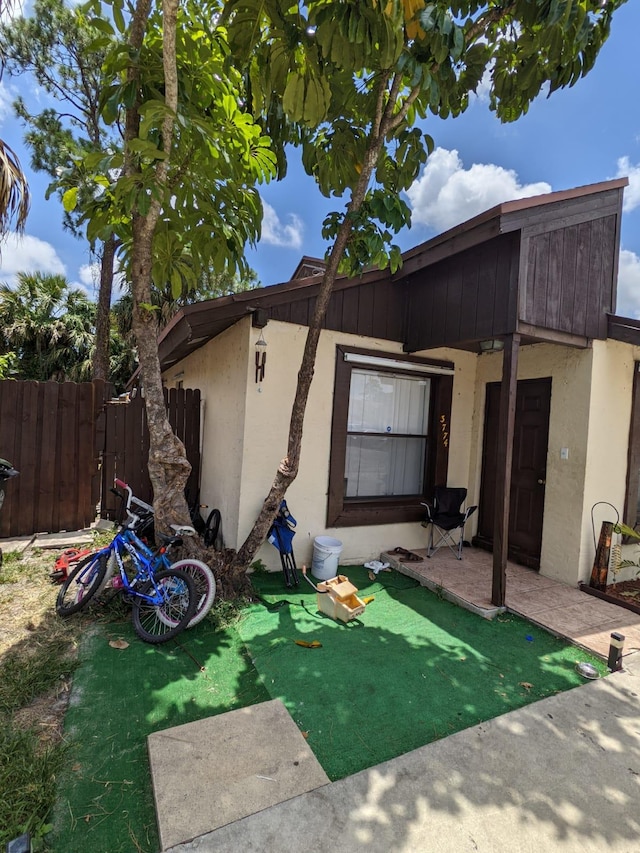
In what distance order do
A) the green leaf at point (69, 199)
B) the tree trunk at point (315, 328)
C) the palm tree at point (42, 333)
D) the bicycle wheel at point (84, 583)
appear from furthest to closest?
the palm tree at point (42, 333), the tree trunk at point (315, 328), the bicycle wheel at point (84, 583), the green leaf at point (69, 199)

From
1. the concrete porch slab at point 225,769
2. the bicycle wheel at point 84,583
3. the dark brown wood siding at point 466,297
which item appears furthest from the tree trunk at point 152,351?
the dark brown wood siding at point 466,297

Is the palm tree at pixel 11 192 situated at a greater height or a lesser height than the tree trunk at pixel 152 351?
greater

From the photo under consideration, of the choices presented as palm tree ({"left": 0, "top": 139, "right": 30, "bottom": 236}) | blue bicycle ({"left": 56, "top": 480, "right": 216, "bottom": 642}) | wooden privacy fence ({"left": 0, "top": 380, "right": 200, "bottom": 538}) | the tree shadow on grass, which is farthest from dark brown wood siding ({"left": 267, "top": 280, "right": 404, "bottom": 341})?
the tree shadow on grass

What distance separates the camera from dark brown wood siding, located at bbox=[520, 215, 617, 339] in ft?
12.6

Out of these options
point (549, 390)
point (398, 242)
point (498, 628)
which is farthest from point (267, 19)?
point (498, 628)

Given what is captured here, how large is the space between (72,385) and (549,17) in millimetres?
5922

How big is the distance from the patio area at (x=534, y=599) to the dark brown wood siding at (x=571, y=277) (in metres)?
2.72

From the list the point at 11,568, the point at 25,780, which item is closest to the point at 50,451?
the point at 11,568

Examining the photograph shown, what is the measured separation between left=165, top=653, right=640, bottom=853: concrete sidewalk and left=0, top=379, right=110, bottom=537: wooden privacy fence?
478 centimetres

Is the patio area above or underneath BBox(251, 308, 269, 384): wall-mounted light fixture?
underneath

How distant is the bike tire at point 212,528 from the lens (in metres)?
4.97

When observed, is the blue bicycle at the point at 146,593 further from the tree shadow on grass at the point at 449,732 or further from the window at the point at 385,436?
the window at the point at 385,436

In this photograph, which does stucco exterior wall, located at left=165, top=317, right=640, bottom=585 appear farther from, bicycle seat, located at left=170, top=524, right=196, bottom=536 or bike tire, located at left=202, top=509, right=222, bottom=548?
bicycle seat, located at left=170, top=524, right=196, bottom=536

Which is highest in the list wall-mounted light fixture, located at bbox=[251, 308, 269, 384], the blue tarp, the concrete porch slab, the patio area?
wall-mounted light fixture, located at bbox=[251, 308, 269, 384]
